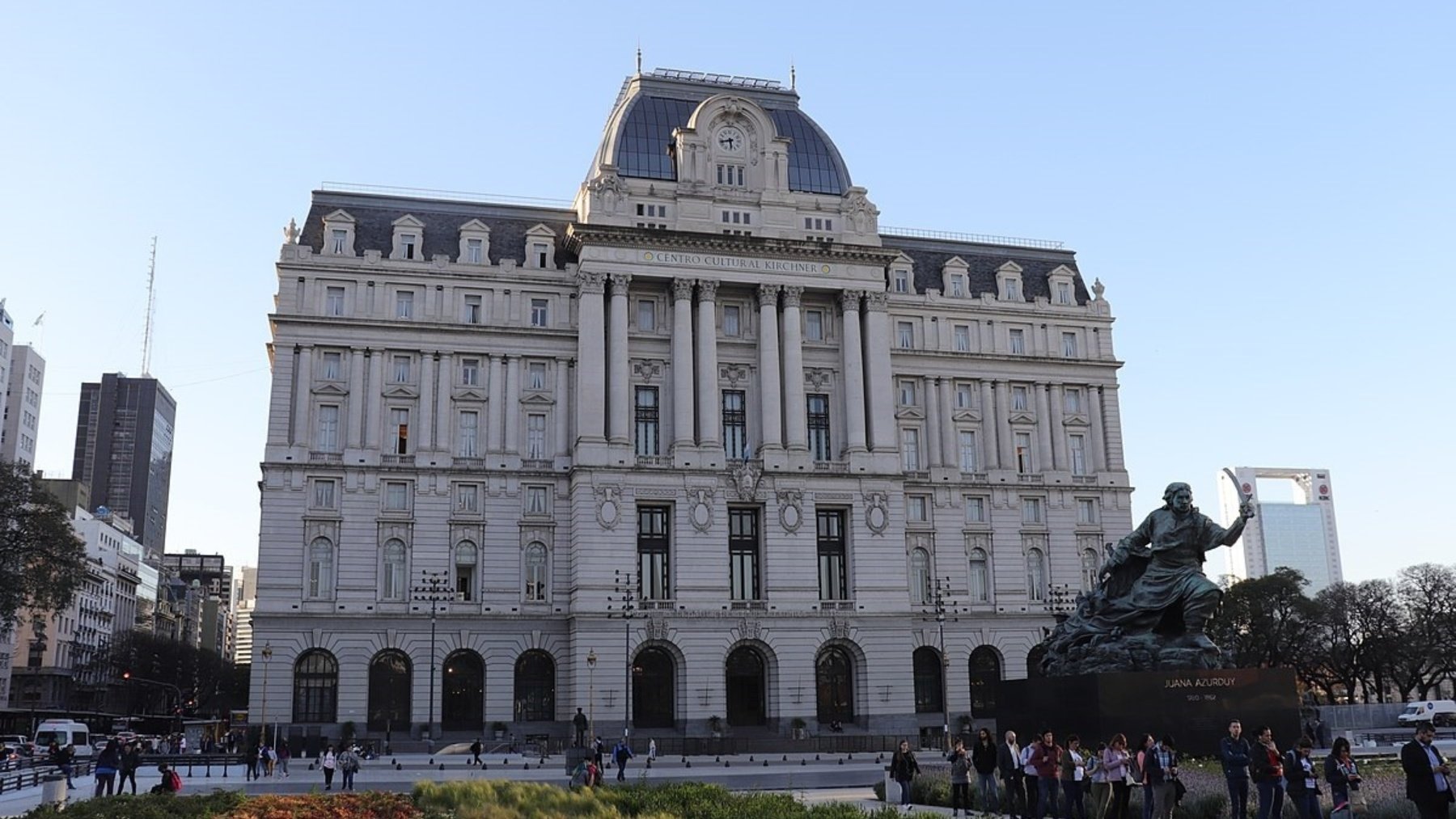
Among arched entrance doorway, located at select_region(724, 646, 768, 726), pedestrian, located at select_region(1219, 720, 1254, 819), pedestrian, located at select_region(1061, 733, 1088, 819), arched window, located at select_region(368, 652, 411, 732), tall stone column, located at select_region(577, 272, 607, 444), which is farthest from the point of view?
tall stone column, located at select_region(577, 272, 607, 444)

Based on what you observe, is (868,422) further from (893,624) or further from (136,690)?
(136,690)

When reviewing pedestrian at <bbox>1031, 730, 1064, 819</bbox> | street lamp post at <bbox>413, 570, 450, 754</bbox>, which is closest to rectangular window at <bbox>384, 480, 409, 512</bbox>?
street lamp post at <bbox>413, 570, 450, 754</bbox>

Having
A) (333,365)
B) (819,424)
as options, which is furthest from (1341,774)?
(333,365)

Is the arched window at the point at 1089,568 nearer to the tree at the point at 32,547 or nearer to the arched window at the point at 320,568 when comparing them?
the arched window at the point at 320,568

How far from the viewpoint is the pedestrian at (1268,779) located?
79.8ft

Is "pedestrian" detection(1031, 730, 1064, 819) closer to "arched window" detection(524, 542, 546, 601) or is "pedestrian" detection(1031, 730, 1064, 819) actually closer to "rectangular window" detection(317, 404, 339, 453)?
"arched window" detection(524, 542, 546, 601)

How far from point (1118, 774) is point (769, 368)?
55.2 meters

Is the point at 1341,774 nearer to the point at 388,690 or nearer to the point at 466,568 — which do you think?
the point at 466,568

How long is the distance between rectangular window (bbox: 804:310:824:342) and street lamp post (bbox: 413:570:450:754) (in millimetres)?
27967

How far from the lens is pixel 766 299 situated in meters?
81.4

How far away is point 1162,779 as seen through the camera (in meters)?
26.0

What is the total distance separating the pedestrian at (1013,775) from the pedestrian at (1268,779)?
21.1 feet

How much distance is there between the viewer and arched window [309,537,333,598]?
243 feet

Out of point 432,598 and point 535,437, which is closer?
point 432,598
